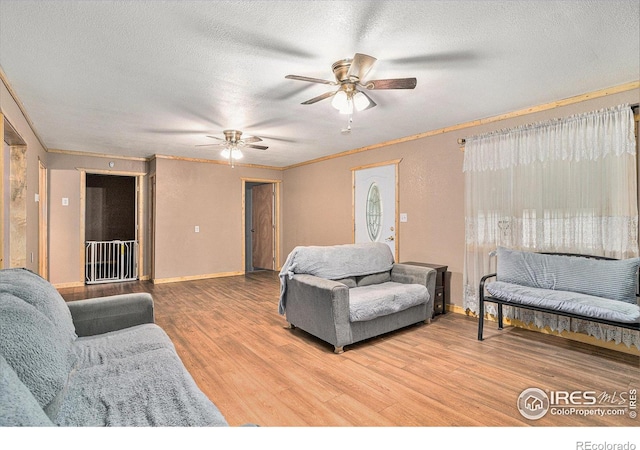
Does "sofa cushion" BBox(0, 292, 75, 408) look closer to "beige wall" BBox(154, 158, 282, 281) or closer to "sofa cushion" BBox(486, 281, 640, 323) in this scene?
"sofa cushion" BBox(486, 281, 640, 323)

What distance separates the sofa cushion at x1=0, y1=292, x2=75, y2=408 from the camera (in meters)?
1.20

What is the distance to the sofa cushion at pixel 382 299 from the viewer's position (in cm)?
300

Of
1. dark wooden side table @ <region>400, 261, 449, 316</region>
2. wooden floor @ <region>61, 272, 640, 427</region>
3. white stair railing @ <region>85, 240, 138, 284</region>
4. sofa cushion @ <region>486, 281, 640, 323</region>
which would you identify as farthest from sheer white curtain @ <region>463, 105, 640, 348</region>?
white stair railing @ <region>85, 240, 138, 284</region>

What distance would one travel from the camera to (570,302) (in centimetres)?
271

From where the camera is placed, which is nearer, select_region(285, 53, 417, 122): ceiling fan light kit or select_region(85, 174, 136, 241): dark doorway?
select_region(285, 53, 417, 122): ceiling fan light kit

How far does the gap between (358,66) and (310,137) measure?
8.48 feet

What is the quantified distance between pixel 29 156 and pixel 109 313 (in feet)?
9.99

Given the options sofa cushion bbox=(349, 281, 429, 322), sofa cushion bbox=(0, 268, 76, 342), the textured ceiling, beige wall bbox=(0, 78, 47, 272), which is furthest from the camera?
sofa cushion bbox=(349, 281, 429, 322)

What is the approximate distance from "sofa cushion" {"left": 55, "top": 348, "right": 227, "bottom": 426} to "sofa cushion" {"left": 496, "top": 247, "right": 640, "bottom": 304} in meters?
3.26

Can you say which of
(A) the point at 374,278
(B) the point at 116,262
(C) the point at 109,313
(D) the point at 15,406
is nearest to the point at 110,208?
(B) the point at 116,262

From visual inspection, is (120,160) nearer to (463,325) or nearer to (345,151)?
(345,151)

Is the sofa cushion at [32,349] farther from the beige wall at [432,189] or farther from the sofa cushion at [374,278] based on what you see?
the beige wall at [432,189]

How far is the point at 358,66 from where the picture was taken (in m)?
2.30
